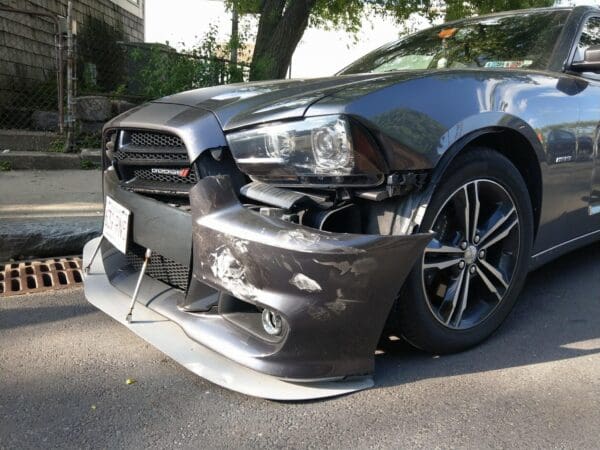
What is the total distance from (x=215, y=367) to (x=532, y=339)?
166 centimetres

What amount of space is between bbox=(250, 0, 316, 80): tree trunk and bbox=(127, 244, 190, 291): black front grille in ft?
21.3

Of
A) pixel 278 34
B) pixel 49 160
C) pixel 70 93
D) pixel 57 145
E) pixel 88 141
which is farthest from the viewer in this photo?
pixel 278 34

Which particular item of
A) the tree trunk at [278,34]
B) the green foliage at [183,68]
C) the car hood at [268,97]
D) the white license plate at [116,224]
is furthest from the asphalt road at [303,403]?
the tree trunk at [278,34]

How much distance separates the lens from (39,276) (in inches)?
152

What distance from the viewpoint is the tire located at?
2.46 m

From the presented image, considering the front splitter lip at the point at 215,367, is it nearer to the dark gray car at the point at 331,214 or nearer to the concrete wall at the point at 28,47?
the dark gray car at the point at 331,214

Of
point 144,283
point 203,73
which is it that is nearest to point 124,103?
point 203,73

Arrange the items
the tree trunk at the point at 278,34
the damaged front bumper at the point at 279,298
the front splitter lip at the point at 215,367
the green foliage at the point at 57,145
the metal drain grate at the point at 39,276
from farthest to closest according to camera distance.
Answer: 1. the tree trunk at the point at 278,34
2. the green foliage at the point at 57,145
3. the metal drain grate at the point at 39,276
4. the front splitter lip at the point at 215,367
5. the damaged front bumper at the point at 279,298

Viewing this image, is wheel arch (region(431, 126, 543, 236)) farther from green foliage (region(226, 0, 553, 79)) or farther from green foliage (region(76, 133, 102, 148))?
green foliage (region(226, 0, 553, 79))

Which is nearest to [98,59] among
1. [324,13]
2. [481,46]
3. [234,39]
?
[234,39]

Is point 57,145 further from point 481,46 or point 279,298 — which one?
point 279,298

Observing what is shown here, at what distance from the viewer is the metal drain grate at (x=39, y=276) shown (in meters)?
3.66

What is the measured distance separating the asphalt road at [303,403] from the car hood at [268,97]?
1.14 m

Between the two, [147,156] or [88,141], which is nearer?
[147,156]
